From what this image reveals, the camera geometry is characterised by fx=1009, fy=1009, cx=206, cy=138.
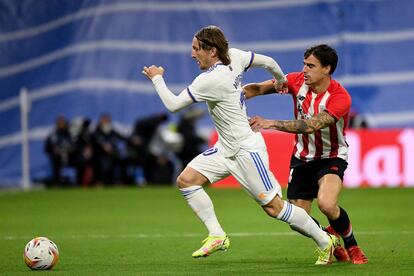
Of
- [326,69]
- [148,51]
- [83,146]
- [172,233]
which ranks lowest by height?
[172,233]

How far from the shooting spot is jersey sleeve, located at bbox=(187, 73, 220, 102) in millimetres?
8742

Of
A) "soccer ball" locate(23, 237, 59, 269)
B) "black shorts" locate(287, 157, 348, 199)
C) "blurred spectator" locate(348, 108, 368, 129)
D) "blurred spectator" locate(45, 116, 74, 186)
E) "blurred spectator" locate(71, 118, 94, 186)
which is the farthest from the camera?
"blurred spectator" locate(71, 118, 94, 186)

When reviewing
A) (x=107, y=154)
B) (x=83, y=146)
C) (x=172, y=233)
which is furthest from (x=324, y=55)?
(x=83, y=146)

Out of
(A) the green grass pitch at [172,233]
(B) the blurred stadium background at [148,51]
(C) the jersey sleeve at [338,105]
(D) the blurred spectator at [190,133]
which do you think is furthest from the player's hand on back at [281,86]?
(D) the blurred spectator at [190,133]

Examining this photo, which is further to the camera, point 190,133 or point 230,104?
point 190,133

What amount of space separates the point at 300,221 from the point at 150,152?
13.7 metres

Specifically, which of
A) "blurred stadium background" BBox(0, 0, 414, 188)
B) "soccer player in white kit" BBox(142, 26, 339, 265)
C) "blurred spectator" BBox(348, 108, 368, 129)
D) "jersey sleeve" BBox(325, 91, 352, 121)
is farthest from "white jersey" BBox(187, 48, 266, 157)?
"blurred stadium background" BBox(0, 0, 414, 188)

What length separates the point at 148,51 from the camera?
73.5 ft

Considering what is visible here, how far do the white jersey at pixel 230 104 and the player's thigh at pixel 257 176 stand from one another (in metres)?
0.08

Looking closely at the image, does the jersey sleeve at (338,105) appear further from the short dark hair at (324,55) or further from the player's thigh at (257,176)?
the player's thigh at (257,176)

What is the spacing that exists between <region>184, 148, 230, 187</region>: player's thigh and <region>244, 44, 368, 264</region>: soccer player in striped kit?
0.72m

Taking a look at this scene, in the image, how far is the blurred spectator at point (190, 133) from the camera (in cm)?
2200

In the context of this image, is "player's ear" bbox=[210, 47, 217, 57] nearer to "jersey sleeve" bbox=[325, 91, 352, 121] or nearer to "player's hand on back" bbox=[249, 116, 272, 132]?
"player's hand on back" bbox=[249, 116, 272, 132]

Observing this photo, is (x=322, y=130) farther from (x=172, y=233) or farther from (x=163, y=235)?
(x=172, y=233)
